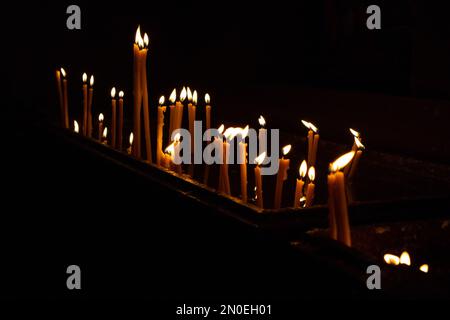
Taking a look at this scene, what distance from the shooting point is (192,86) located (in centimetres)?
539

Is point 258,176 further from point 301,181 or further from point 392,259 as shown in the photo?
point 392,259

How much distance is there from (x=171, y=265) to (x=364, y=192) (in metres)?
1.05

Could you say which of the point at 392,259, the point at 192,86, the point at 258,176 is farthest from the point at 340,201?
the point at 192,86

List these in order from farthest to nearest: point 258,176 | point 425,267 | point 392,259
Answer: point 258,176
point 425,267
point 392,259

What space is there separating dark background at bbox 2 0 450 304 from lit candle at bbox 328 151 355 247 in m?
0.16

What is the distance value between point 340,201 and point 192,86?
12.3 feet

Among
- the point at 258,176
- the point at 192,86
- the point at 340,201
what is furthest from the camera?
the point at 192,86

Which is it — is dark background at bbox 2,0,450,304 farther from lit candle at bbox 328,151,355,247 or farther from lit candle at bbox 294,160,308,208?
lit candle at bbox 294,160,308,208

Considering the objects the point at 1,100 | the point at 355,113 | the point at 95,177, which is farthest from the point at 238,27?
the point at 95,177

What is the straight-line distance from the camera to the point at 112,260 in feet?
10.1

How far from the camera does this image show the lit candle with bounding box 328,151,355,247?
174cm

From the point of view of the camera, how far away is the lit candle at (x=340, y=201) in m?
1.74

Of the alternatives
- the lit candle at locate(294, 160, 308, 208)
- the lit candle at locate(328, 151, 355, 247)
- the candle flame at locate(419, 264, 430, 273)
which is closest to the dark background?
the lit candle at locate(328, 151, 355, 247)
